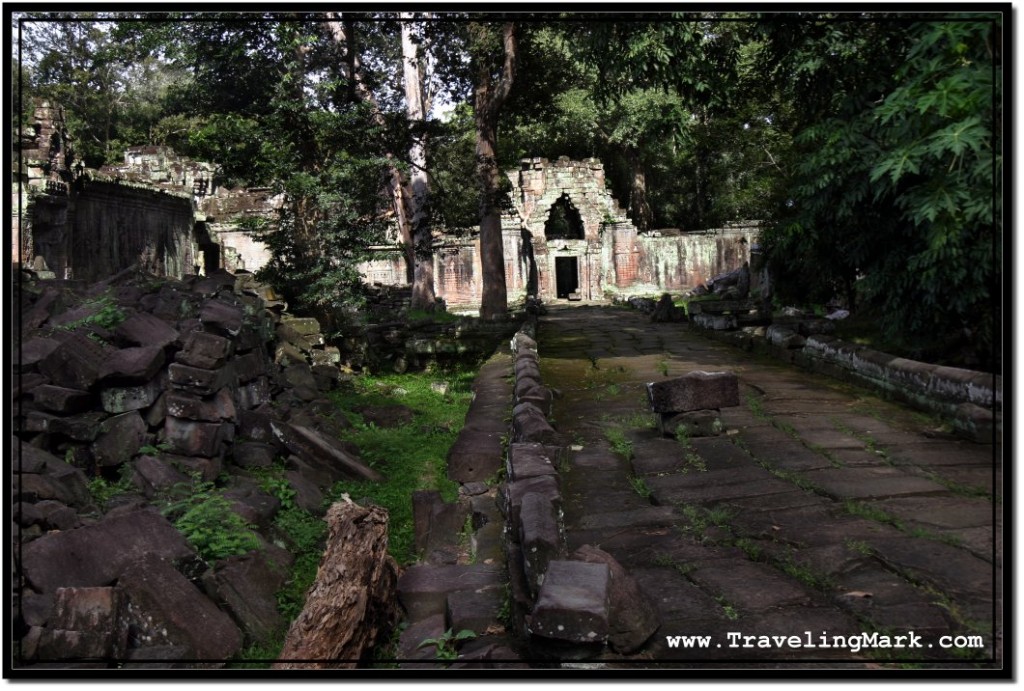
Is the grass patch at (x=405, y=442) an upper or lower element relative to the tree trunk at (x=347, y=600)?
lower

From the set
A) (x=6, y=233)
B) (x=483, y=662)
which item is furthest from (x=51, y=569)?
(x=483, y=662)

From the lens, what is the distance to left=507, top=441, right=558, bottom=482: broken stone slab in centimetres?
407

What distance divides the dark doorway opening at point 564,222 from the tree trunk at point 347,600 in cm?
2744

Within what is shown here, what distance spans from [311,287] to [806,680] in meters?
10.6

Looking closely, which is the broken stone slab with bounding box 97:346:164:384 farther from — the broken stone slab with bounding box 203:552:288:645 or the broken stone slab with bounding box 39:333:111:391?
the broken stone slab with bounding box 203:552:288:645

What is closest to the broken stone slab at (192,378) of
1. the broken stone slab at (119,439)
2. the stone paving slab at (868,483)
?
the broken stone slab at (119,439)

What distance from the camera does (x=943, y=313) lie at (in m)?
6.46

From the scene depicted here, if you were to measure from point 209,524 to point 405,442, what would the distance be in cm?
316

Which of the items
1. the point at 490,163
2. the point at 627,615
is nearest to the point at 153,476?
the point at 627,615

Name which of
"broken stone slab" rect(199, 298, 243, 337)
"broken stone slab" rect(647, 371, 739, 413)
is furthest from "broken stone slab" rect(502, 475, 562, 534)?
"broken stone slab" rect(199, 298, 243, 337)

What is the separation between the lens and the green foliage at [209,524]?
425 cm

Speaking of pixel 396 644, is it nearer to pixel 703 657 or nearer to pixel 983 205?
pixel 703 657

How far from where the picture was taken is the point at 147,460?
5.29 metres

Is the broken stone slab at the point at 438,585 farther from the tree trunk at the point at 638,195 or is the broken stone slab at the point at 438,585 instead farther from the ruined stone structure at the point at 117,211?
the tree trunk at the point at 638,195
